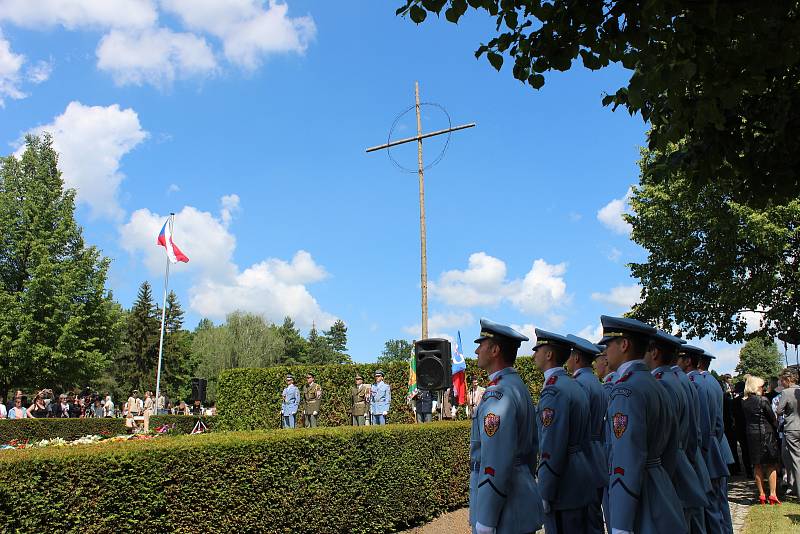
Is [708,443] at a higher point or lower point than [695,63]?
lower

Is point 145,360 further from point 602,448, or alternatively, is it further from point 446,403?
point 602,448

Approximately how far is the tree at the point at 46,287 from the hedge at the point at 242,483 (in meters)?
31.1

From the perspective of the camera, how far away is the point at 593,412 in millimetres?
6031

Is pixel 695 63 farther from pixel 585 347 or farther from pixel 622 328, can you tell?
pixel 585 347

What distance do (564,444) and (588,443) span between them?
15.7 inches

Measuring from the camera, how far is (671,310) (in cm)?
2262

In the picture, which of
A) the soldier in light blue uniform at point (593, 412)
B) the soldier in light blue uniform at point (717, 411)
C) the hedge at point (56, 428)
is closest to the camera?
the soldier in light blue uniform at point (593, 412)

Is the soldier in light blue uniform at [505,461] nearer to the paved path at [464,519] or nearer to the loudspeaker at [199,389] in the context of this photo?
the paved path at [464,519]

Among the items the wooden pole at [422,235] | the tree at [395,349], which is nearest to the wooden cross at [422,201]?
the wooden pole at [422,235]

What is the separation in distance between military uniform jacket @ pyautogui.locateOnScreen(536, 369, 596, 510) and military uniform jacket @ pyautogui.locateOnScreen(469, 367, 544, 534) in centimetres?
61

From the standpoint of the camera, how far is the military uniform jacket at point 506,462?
13.5ft

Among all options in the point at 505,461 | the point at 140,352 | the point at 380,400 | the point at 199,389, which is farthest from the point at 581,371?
the point at 140,352

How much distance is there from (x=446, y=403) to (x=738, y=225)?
10.7 meters

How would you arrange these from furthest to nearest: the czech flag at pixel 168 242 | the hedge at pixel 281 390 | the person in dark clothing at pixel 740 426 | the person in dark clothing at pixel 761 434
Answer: the czech flag at pixel 168 242 < the hedge at pixel 281 390 < the person in dark clothing at pixel 740 426 < the person in dark clothing at pixel 761 434
